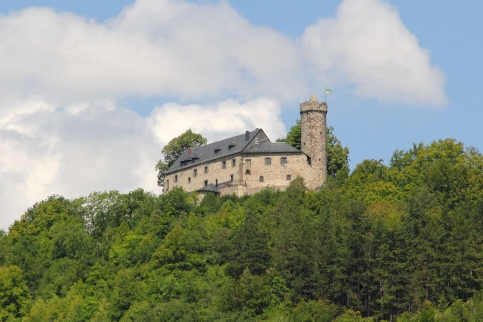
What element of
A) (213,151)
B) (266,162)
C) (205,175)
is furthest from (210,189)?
(266,162)

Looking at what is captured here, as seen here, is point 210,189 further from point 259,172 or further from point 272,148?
point 272,148

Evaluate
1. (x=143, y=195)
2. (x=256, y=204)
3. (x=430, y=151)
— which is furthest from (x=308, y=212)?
(x=143, y=195)

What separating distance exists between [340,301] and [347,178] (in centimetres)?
2497

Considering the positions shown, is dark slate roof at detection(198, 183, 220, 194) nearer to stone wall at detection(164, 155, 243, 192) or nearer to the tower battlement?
stone wall at detection(164, 155, 243, 192)

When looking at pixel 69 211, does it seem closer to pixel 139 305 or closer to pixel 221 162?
pixel 221 162

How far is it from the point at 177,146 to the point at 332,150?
17.8 meters

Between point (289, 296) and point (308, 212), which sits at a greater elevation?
point (308, 212)

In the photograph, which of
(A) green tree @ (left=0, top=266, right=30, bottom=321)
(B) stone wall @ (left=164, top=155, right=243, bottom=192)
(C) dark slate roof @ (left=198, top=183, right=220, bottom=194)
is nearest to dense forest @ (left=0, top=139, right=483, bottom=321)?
(A) green tree @ (left=0, top=266, right=30, bottom=321)

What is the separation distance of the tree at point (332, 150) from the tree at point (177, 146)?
11914 mm

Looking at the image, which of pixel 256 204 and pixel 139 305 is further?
pixel 256 204

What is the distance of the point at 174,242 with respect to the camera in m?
93.4

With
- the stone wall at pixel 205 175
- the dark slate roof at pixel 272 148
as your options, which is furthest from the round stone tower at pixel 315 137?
the stone wall at pixel 205 175

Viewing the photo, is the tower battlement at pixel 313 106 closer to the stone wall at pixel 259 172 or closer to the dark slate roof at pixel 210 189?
the stone wall at pixel 259 172

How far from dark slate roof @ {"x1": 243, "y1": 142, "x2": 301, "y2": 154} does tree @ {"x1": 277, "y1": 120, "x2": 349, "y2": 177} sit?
4.64 m
